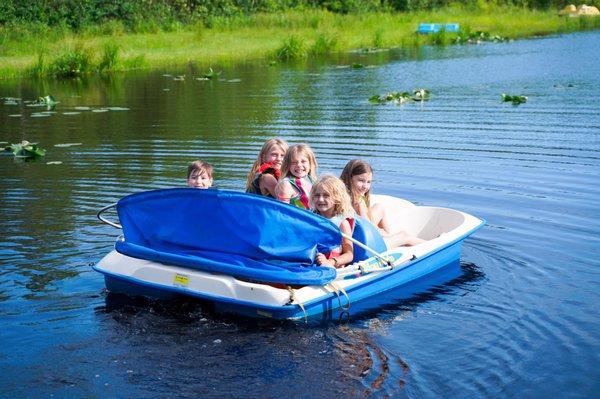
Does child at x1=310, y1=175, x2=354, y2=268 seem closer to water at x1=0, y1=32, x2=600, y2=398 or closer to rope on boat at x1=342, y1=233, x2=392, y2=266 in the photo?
rope on boat at x1=342, y1=233, x2=392, y2=266

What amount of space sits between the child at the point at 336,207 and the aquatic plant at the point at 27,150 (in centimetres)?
820

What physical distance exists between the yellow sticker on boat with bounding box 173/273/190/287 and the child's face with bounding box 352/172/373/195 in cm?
186

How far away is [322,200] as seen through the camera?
8195 millimetres

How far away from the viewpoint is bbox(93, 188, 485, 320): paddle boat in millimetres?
7562

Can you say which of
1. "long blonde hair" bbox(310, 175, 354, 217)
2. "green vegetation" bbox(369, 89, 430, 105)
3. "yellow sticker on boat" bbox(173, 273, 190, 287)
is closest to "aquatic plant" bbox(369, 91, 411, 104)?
"green vegetation" bbox(369, 89, 430, 105)

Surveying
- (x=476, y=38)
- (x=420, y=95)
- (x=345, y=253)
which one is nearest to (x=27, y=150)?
(x=345, y=253)

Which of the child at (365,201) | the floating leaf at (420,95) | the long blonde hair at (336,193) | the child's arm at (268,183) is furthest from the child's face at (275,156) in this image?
the floating leaf at (420,95)

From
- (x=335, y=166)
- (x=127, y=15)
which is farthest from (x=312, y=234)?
(x=127, y=15)

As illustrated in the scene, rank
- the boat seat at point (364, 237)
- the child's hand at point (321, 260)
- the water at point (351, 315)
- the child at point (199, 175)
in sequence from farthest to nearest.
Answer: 1. the child at point (199, 175)
2. the boat seat at point (364, 237)
3. the child's hand at point (321, 260)
4. the water at point (351, 315)

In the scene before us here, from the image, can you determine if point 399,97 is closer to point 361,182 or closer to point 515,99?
point 515,99

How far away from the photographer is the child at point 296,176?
8.66m

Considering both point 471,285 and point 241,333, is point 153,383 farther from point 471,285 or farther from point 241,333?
point 471,285

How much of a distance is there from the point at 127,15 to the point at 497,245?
3070 centimetres

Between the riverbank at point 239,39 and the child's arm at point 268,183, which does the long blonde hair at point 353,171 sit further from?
the riverbank at point 239,39
